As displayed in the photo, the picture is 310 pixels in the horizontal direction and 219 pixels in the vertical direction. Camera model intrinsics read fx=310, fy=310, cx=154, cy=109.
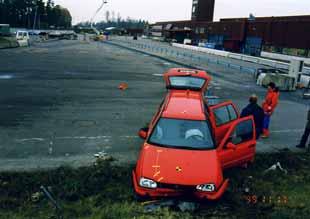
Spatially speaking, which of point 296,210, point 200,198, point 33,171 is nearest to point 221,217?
point 200,198

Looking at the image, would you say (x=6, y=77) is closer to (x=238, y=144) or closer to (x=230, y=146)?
(x=238, y=144)

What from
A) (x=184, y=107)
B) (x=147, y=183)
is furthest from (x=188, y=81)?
(x=147, y=183)

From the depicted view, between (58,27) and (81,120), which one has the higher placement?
(58,27)

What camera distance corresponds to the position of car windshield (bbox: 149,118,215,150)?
22.9 feet

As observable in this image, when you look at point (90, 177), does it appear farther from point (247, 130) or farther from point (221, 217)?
point (247, 130)

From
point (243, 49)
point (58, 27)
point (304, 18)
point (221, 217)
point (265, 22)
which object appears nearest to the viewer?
point (221, 217)

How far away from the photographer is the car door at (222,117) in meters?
9.09

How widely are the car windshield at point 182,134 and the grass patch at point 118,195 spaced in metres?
1.25

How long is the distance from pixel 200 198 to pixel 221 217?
0.53 m

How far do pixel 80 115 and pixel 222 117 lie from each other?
6.28m

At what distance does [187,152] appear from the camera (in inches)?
265

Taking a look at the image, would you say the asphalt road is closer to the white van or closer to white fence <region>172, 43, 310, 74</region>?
white fence <region>172, 43, 310, 74</region>

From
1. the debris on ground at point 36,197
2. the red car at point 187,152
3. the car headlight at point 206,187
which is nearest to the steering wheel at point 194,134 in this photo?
the red car at point 187,152

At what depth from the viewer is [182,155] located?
6645 millimetres
